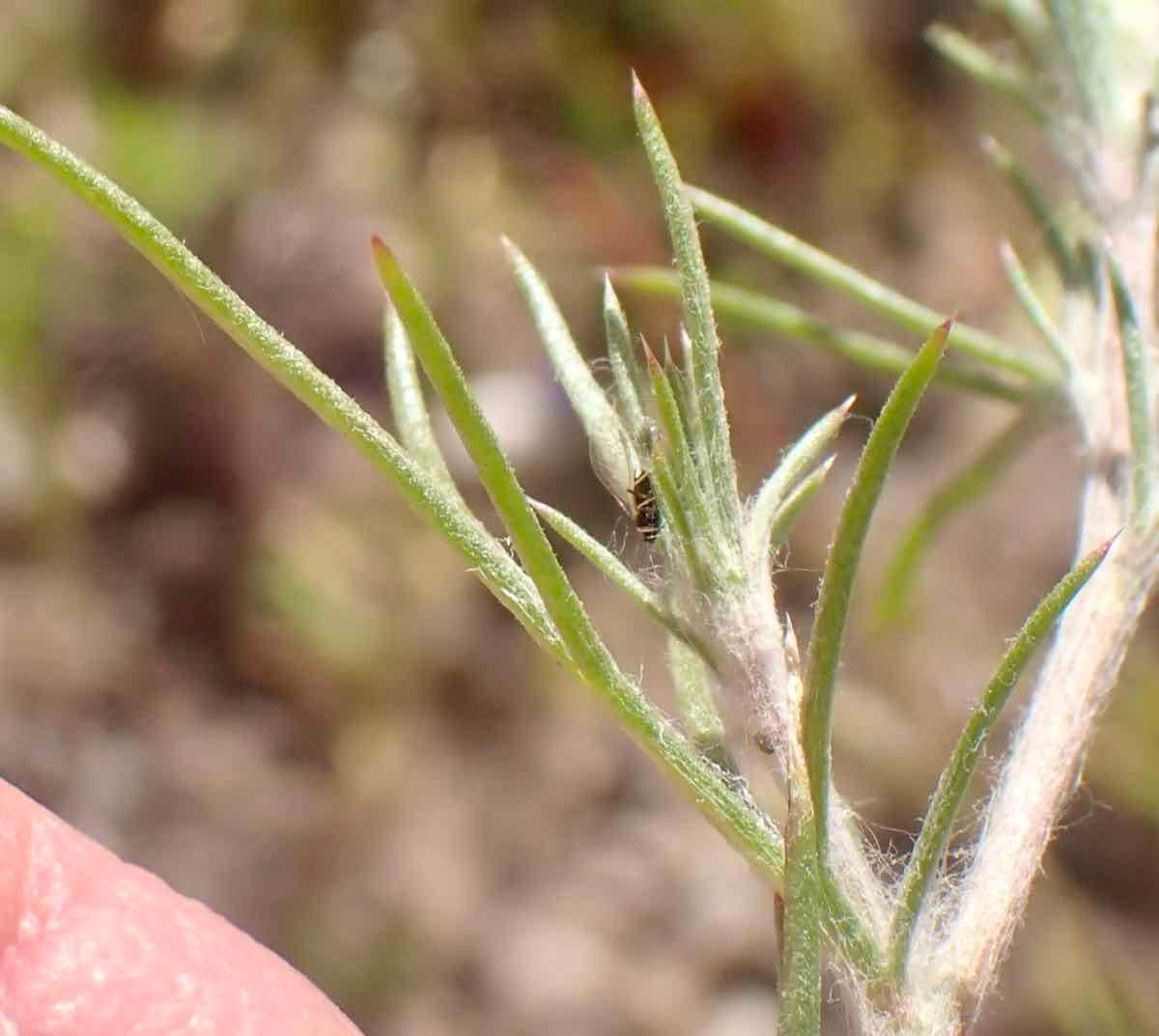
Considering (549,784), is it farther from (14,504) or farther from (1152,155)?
(1152,155)

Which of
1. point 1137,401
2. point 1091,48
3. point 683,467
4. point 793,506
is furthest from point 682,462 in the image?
point 1091,48

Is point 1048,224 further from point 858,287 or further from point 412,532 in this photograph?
point 412,532

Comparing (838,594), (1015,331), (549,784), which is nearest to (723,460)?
(838,594)

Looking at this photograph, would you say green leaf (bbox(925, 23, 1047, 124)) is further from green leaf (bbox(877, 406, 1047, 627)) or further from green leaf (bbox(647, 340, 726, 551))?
green leaf (bbox(647, 340, 726, 551))

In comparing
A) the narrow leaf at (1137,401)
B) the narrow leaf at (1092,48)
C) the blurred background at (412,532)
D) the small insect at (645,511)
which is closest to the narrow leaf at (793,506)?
the small insect at (645,511)

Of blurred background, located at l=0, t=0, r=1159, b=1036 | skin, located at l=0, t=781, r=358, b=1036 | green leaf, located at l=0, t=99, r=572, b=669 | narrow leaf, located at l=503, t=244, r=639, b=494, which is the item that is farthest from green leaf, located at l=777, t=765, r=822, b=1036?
blurred background, located at l=0, t=0, r=1159, b=1036

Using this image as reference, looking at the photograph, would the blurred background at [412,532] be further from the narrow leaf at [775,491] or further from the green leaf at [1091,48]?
the narrow leaf at [775,491]
